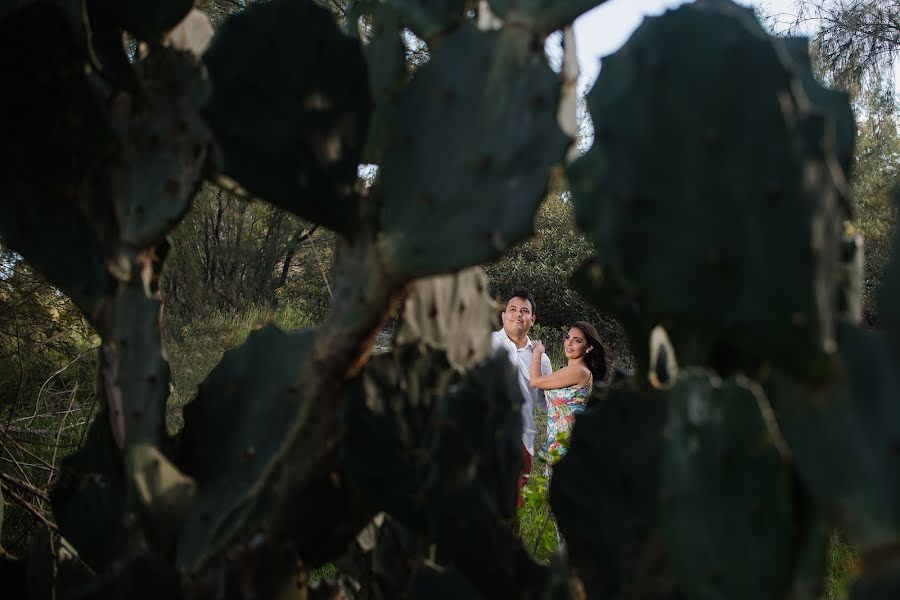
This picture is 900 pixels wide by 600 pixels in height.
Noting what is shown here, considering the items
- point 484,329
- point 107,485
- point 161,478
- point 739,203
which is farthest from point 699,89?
point 107,485

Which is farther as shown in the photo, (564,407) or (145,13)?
(564,407)

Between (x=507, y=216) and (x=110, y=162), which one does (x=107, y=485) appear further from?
(x=507, y=216)

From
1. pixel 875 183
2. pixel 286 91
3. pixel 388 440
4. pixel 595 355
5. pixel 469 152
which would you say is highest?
pixel 875 183

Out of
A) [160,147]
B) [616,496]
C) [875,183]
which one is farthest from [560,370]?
[875,183]

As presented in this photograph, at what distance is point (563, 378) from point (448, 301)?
11.6ft

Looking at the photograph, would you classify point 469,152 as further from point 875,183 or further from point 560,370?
point 875,183

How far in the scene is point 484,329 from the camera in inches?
54.4

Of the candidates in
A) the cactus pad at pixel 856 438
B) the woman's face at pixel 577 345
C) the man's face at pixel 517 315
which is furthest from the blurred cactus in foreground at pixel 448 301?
→ the man's face at pixel 517 315

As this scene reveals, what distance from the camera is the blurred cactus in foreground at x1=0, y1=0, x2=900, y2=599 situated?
66 cm

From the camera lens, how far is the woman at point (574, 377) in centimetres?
465

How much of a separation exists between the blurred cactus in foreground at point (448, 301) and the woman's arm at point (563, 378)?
337cm

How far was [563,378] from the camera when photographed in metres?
4.75

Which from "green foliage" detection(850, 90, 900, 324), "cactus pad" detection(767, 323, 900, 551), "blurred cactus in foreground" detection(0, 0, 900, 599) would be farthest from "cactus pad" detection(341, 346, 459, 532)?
"green foliage" detection(850, 90, 900, 324)

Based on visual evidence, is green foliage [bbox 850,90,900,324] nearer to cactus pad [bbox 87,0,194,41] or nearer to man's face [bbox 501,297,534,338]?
man's face [bbox 501,297,534,338]
